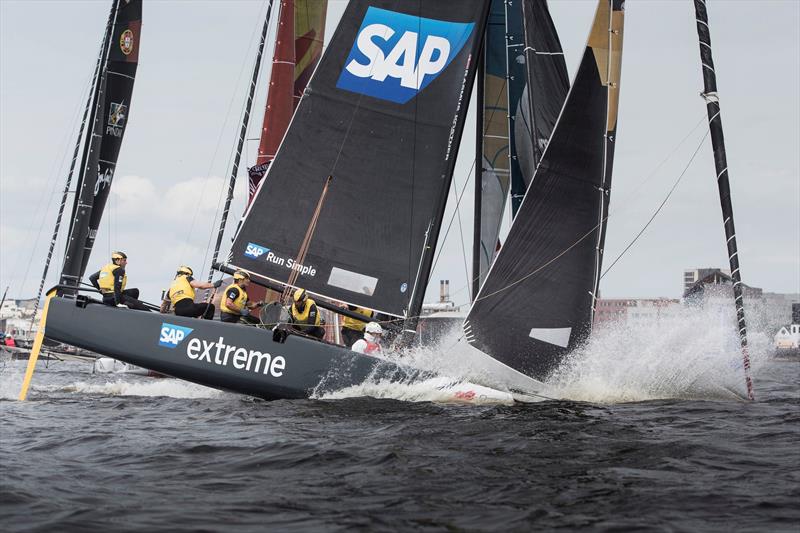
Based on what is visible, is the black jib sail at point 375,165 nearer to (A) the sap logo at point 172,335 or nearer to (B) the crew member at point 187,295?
(B) the crew member at point 187,295

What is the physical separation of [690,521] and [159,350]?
7.40m

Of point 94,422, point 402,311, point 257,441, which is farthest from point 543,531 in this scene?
point 402,311

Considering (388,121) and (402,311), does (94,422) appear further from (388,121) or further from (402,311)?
(388,121)

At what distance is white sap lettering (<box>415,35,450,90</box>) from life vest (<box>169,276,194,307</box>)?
390 centimetres

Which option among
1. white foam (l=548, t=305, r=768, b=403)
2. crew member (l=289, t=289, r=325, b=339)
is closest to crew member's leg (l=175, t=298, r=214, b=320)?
crew member (l=289, t=289, r=325, b=339)

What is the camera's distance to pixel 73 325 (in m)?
11.4

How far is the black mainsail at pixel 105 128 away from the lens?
22.3 metres

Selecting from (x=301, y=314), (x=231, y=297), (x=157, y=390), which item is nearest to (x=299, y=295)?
(x=301, y=314)

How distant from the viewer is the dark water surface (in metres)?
5.13

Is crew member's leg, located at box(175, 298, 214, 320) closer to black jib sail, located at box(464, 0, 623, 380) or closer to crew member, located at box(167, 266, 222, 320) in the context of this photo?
crew member, located at box(167, 266, 222, 320)

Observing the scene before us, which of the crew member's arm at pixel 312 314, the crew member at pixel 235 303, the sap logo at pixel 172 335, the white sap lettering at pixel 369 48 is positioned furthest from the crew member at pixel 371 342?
the white sap lettering at pixel 369 48

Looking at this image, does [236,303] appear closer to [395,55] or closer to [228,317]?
[228,317]

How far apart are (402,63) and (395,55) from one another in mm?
139

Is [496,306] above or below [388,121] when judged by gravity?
below
